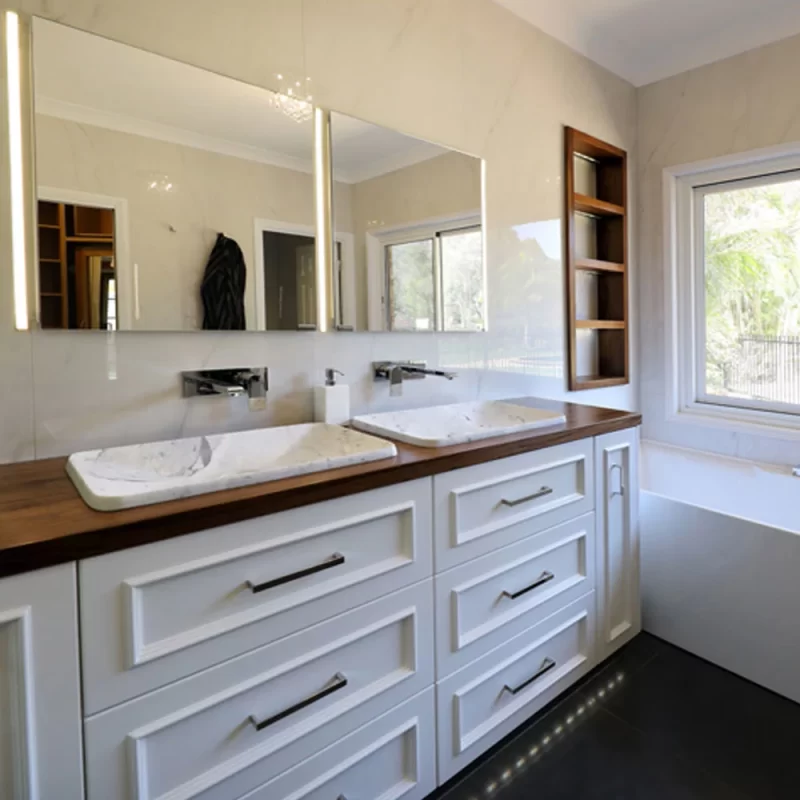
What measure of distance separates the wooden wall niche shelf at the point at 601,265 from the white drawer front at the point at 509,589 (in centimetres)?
107

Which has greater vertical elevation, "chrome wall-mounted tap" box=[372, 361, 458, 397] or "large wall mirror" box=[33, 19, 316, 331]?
"large wall mirror" box=[33, 19, 316, 331]

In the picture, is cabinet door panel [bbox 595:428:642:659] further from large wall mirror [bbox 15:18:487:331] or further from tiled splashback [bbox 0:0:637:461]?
large wall mirror [bbox 15:18:487:331]

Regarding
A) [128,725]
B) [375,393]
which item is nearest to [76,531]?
[128,725]

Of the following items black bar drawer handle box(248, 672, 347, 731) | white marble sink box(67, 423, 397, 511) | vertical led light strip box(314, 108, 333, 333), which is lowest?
black bar drawer handle box(248, 672, 347, 731)

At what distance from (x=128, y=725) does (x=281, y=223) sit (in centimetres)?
129

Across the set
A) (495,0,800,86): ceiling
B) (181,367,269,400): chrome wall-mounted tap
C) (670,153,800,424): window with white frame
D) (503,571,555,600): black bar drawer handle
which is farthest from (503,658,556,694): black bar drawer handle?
(495,0,800,86): ceiling

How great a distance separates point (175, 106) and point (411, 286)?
2.90 ft

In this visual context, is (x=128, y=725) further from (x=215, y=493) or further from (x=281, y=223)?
(x=281, y=223)

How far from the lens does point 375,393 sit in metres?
1.87

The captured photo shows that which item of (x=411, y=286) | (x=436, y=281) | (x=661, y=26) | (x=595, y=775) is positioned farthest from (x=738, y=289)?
(x=595, y=775)

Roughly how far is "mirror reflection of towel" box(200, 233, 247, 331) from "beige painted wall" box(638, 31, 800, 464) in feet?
7.44

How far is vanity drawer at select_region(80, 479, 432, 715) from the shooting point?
2.82 ft

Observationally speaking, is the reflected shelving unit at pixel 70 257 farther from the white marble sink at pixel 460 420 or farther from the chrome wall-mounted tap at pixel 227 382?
the white marble sink at pixel 460 420

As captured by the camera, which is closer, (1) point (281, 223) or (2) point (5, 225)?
(2) point (5, 225)
